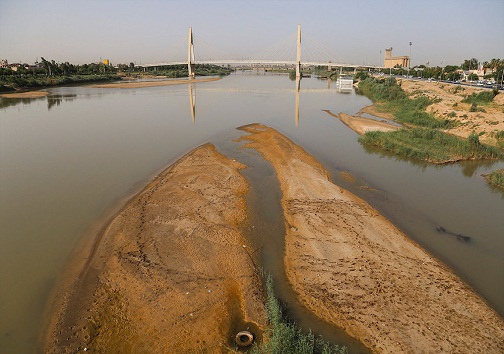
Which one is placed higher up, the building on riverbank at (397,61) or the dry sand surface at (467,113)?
the building on riverbank at (397,61)

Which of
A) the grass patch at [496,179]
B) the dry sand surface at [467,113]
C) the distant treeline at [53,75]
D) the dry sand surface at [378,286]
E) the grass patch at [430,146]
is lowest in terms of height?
the dry sand surface at [378,286]

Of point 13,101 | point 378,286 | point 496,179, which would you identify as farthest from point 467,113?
point 13,101

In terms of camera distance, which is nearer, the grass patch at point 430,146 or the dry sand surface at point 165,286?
the dry sand surface at point 165,286

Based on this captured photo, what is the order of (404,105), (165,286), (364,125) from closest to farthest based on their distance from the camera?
(165,286) < (364,125) < (404,105)

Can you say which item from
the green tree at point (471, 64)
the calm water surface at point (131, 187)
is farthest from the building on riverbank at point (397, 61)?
the calm water surface at point (131, 187)

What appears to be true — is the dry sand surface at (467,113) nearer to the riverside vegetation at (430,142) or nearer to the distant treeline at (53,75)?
the riverside vegetation at (430,142)

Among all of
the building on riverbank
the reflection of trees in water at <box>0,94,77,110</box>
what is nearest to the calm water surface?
the reflection of trees in water at <box>0,94,77,110</box>

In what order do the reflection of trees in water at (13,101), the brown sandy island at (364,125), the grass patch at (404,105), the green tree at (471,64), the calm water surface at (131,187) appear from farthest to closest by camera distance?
the green tree at (471,64)
the reflection of trees in water at (13,101)
the grass patch at (404,105)
the brown sandy island at (364,125)
the calm water surface at (131,187)

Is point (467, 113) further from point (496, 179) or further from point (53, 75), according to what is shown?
point (53, 75)
